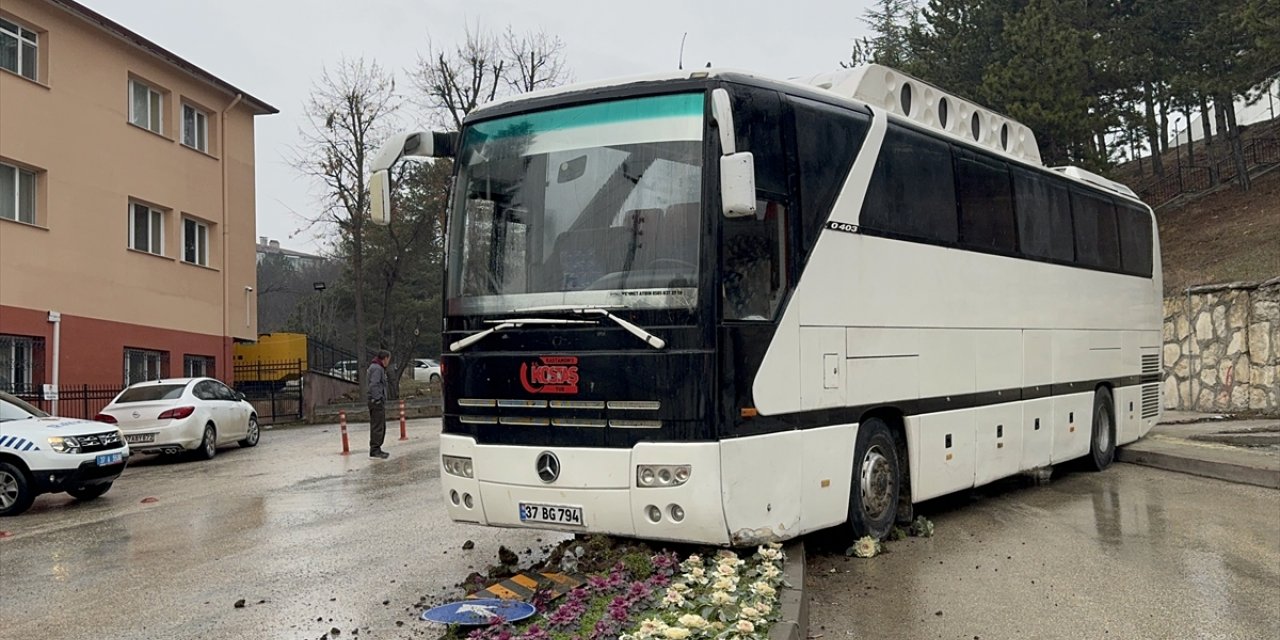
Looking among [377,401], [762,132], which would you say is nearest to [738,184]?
[762,132]

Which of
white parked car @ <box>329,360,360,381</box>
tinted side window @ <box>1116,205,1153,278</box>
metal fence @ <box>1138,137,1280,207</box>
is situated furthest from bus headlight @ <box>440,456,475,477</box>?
white parked car @ <box>329,360,360,381</box>

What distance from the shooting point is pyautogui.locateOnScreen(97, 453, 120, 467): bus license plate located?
12992 millimetres

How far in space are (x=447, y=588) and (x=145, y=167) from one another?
72.8 ft

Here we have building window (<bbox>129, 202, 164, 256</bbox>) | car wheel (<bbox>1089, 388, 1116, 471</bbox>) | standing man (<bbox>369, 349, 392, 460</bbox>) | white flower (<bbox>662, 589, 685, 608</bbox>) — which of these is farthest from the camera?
building window (<bbox>129, 202, 164, 256</bbox>)

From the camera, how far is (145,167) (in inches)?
1016

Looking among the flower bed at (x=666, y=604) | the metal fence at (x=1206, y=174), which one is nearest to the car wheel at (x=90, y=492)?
the flower bed at (x=666, y=604)

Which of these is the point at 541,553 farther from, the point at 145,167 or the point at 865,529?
the point at 145,167

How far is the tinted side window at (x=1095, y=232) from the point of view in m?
12.3

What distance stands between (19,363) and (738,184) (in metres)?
20.5

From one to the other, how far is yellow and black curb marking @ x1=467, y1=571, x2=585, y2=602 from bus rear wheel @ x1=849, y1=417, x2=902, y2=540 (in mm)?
2442

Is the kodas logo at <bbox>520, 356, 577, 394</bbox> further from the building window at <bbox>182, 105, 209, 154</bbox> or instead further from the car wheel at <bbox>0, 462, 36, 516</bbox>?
the building window at <bbox>182, 105, 209, 154</bbox>

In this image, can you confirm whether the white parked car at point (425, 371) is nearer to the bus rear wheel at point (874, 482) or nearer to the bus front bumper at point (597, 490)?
the bus rear wheel at point (874, 482)

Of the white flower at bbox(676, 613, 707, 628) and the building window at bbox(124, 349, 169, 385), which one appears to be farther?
the building window at bbox(124, 349, 169, 385)

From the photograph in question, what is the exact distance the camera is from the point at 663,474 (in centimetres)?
652
